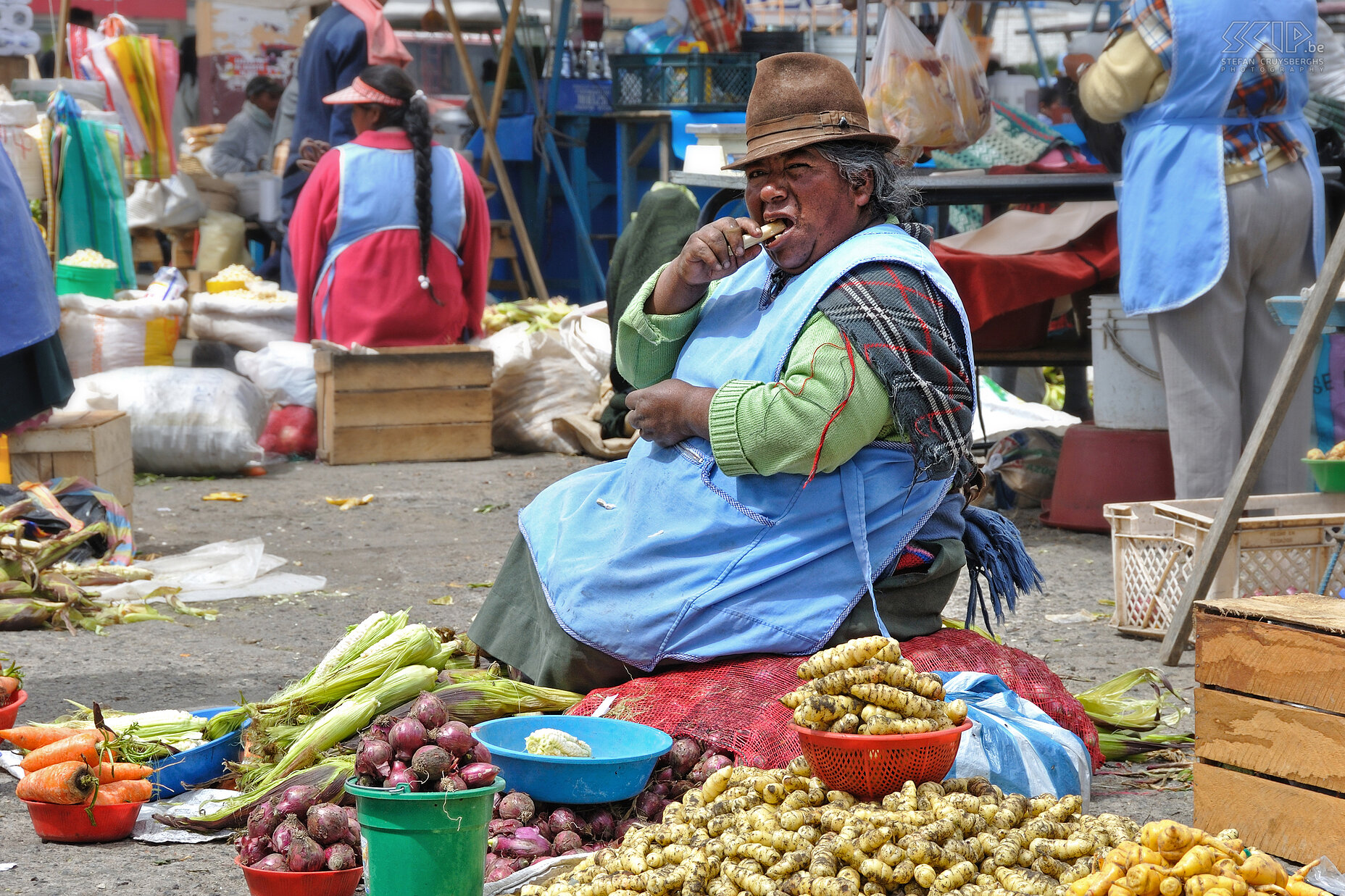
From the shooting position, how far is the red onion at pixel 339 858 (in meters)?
2.57

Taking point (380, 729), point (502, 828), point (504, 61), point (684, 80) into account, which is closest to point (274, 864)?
point (380, 729)

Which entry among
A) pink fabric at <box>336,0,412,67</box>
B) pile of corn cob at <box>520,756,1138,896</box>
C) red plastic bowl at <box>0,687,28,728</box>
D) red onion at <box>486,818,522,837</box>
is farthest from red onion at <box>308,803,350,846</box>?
pink fabric at <box>336,0,412,67</box>

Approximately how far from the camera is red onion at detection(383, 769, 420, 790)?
7.75ft

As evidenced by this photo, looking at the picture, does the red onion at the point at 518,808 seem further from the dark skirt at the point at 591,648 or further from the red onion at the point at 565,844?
the dark skirt at the point at 591,648

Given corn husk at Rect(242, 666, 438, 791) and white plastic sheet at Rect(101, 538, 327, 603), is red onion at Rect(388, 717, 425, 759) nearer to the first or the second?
corn husk at Rect(242, 666, 438, 791)

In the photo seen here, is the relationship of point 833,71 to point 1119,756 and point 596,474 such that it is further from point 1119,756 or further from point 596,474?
point 1119,756

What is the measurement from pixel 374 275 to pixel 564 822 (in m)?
5.65

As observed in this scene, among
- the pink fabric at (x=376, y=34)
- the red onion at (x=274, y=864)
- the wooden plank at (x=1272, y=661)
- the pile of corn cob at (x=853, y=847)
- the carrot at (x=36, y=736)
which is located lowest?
the carrot at (x=36, y=736)

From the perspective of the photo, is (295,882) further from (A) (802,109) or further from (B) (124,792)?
(A) (802,109)

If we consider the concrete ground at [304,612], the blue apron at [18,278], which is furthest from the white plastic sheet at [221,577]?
the blue apron at [18,278]

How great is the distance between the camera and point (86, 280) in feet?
27.7

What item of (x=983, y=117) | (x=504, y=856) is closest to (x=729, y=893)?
(x=504, y=856)

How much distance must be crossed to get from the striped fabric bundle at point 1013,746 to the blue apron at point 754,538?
0.32m

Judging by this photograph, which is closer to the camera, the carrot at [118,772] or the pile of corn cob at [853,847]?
the pile of corn cob at [853,847]
